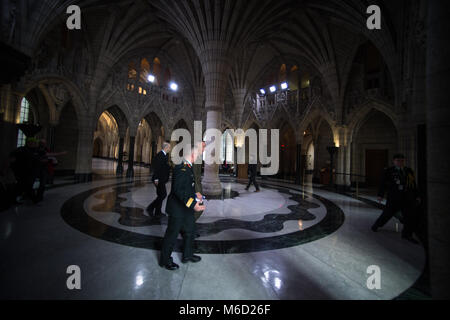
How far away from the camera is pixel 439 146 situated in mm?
1705

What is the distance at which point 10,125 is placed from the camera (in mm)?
8359

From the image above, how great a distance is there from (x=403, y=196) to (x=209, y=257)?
4.49m

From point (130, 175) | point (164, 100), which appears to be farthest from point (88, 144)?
point (164, 100)

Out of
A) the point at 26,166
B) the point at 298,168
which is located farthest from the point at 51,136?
the point at 298,168

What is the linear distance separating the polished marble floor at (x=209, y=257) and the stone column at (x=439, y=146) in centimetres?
82

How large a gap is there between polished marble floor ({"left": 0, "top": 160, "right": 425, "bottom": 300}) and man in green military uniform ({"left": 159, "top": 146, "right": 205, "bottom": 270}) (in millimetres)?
176

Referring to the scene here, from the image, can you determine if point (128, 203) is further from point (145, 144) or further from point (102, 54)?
point (145, 144)

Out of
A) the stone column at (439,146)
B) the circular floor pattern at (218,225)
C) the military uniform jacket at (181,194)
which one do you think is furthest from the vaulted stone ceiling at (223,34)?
the stone column at (439,146)

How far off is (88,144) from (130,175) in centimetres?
399

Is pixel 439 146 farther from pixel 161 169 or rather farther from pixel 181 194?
pixel 161 169

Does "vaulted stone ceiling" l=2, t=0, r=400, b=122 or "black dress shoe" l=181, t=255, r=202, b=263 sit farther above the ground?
"vaulted stone ceiling" l=2, t=0, r=400, b=122

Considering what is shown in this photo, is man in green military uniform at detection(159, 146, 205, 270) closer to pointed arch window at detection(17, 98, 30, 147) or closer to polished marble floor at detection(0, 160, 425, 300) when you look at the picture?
polished marble floor at detection(0, 160, 425, 300)

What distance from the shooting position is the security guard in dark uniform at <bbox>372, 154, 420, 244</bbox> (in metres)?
4.08

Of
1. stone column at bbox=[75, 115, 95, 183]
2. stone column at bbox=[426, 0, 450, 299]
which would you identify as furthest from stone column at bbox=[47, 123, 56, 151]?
stone column at bbox=[426, 0, 450, 299]
